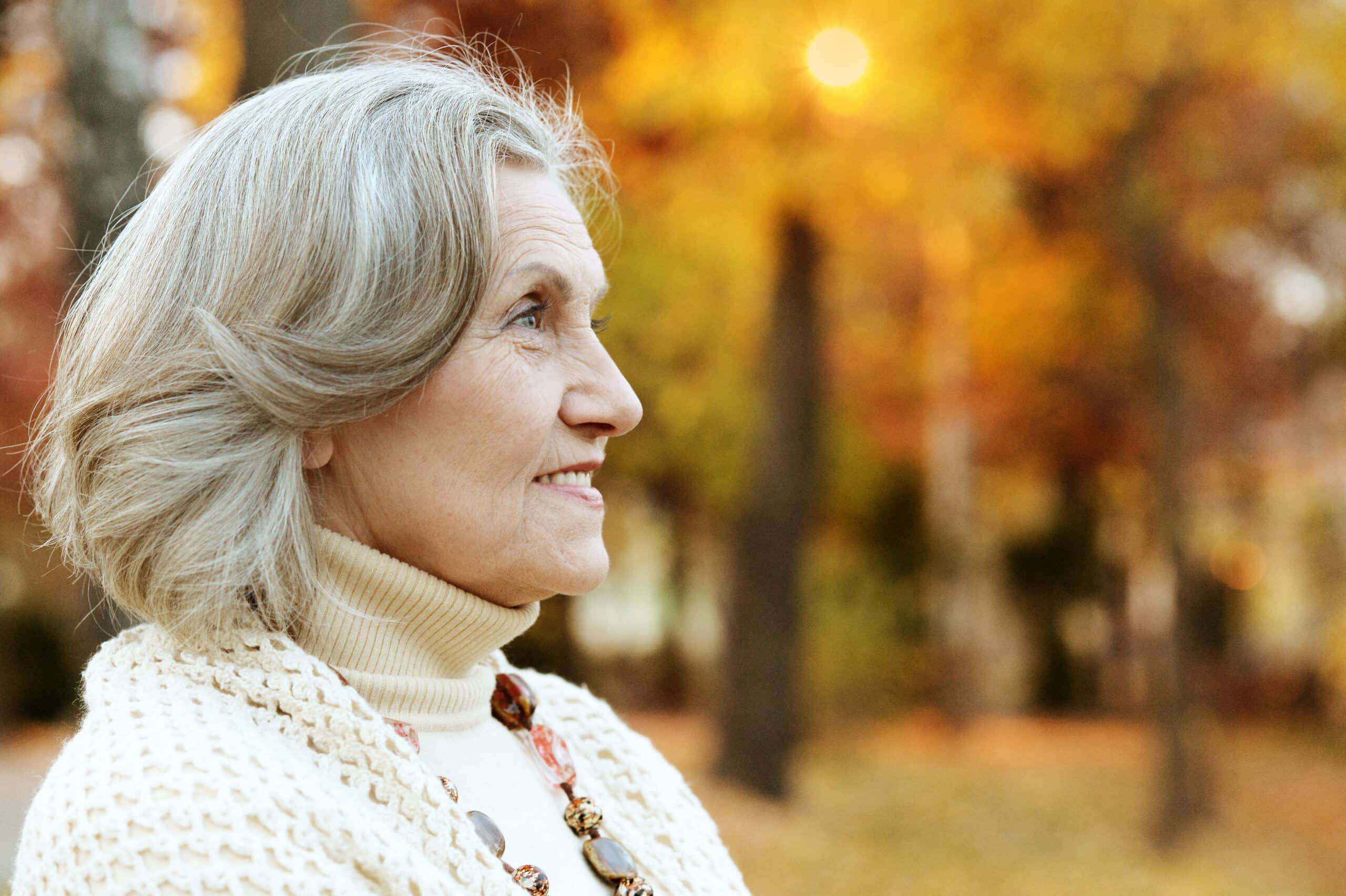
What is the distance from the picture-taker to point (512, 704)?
5.73 feet

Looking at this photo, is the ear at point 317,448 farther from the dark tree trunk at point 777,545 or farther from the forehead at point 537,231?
the dark tree trunk at point 777,545

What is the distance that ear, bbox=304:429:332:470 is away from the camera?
4.80ft

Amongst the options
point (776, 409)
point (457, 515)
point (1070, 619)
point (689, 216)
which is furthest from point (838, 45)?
point (1070, 619)

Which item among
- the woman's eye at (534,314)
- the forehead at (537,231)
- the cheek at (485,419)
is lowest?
the cheek at (485,419)

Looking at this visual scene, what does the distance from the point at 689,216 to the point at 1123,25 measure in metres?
3.02

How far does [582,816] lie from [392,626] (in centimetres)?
A: 38

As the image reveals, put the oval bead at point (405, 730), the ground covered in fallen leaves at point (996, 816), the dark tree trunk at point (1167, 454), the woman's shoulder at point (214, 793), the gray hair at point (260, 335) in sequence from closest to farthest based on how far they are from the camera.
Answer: the woman's shoulder at point (214, 793) < the gray hair at point (260, 335) < the oval bead at point (405, 730) < the ground covered in fallen leaves at point (996, 816) < the dark tree trunk at point (1167, 454)

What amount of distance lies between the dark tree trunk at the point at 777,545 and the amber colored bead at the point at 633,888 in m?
7.23

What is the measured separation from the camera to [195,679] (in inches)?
52.8

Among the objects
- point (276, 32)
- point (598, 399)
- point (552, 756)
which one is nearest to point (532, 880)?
point (552, 756)

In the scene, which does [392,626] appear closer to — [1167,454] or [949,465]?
[1167,454]

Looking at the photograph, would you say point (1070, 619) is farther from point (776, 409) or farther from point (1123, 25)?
point (1123, 25)

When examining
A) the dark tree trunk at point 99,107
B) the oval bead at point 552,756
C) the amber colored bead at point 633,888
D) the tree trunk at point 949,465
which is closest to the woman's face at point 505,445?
the oval bead at point 552,756

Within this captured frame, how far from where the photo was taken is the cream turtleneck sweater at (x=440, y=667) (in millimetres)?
1483
